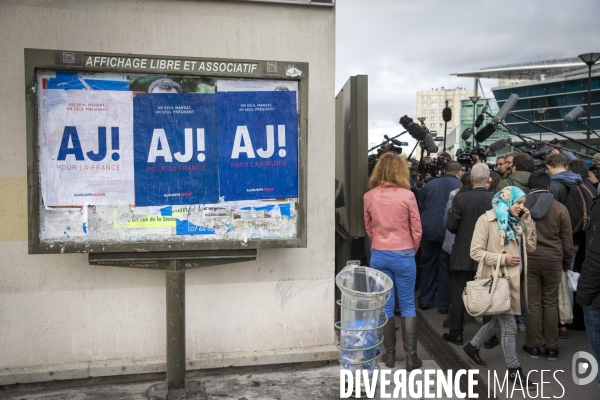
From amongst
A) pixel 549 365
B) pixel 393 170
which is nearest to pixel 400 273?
pixel 393 170

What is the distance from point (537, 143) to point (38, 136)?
9.24 m

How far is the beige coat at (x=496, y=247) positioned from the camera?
484 centimetres

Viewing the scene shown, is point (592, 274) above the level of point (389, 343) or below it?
above

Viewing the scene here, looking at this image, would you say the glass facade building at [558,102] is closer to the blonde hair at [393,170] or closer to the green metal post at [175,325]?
the blonde hair at [393,170]

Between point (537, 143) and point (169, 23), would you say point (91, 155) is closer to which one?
point (169, 23)

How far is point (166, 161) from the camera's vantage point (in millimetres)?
4406

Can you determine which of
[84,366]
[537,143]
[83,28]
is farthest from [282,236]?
[537,143]

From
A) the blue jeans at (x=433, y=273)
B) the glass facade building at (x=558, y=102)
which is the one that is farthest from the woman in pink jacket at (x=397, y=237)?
the glass facade building at (x=558, y=102)

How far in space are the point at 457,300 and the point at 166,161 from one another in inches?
142

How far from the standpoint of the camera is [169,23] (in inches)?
181

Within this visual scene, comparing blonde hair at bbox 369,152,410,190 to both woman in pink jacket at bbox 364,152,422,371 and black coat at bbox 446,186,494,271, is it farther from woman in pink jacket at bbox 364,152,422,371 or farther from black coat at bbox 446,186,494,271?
black coat at bbox 446,186,494,271

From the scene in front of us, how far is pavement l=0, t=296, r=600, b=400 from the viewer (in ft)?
14.8

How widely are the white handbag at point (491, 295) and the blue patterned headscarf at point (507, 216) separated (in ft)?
0.72

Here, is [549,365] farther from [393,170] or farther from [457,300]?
[393,170]
